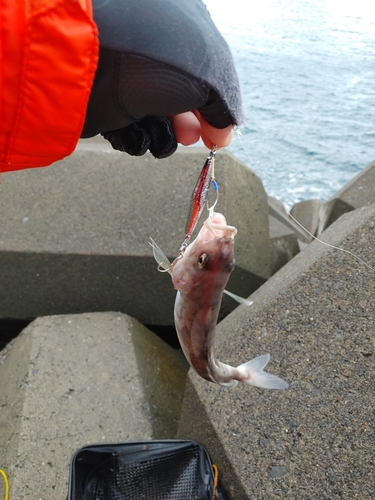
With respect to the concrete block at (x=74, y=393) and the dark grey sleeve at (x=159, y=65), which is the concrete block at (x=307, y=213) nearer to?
the concrete block at (x=74, y=393)

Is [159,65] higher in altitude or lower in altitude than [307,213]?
higher

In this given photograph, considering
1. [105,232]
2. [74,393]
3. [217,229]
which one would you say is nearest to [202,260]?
[217,229]

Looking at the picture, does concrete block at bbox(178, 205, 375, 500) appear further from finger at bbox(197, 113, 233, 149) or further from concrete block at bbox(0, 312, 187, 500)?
finger at bbox(197, 113, 233, 149)

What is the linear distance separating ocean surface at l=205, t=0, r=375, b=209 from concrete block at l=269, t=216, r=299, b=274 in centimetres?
196

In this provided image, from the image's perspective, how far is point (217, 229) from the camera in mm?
1456

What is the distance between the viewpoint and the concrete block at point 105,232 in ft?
9.99

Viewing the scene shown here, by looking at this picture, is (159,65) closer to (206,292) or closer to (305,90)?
(206,292)

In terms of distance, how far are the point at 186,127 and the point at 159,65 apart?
52 centimetres

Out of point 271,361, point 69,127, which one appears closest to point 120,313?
point 271,361

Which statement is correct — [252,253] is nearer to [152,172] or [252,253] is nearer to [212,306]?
[152,172]

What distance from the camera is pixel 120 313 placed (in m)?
2.98

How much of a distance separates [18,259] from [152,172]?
105 centimetres

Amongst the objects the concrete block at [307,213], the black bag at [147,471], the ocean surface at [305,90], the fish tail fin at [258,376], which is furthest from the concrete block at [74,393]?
the ocean surface at [305,90]

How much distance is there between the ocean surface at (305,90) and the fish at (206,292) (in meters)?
4.55
